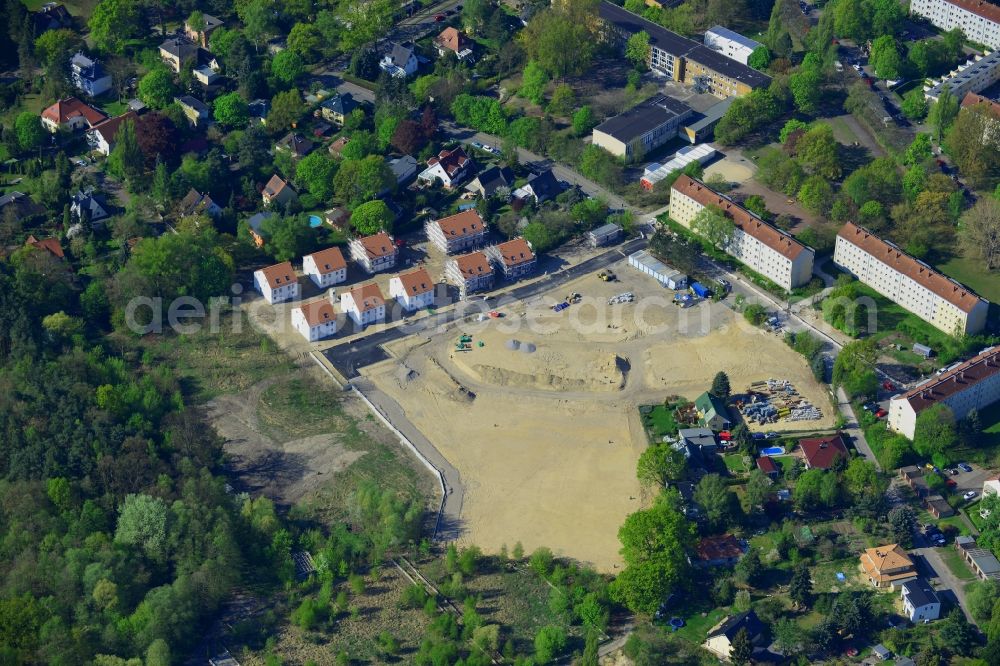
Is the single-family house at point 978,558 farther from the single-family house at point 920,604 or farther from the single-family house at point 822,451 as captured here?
the single-family house at point 822,451

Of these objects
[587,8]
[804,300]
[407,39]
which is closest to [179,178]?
[407,39]

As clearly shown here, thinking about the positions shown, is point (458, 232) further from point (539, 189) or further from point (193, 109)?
point (193, 109)

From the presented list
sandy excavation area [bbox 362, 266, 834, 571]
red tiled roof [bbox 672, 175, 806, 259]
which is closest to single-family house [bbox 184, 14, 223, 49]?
sandy excavation area [bbox 362, 266, 834, 571]

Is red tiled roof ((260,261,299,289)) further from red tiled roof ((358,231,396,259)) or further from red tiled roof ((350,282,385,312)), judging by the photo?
red tiled roof ((358,231,396,259))

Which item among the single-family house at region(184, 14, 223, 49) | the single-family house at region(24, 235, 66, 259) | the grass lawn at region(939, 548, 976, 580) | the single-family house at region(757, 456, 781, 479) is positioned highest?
the single-family house at region(184, 14, 223, 49)

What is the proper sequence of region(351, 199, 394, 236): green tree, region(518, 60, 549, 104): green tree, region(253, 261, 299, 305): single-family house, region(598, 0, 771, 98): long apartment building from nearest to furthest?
region(253, 261, 299, 305): single-family house → region(351, 199, 394, 236): green tree → region(518, 60, 549, 104): green tree → region(598, 0, 771, 98): long apartment building

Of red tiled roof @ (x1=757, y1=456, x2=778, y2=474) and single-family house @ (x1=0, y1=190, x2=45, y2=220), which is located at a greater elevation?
single-family house @ (x1=0, y1=190, x2=45, y2=220)

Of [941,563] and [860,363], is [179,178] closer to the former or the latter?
[860,363]
